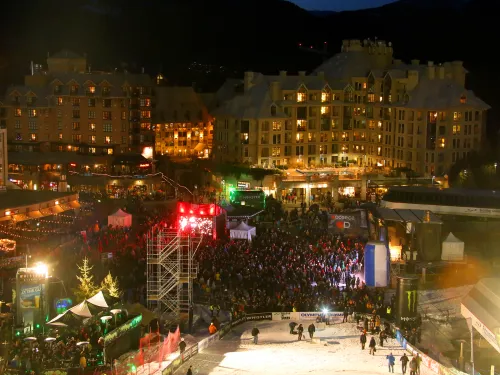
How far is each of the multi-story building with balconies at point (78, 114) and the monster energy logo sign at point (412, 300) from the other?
40.3 metres

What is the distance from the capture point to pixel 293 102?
66312mm

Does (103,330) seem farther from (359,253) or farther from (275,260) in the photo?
(359,253)

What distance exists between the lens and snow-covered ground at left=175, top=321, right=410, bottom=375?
2762 centimetres

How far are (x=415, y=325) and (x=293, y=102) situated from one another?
3641 centimetres

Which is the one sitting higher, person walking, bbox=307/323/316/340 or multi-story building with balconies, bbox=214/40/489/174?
multi-story building with balconies, bbox=214/40/489/174

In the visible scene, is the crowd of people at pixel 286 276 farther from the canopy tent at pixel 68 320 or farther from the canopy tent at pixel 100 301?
the canopy tent at pixel 68 320

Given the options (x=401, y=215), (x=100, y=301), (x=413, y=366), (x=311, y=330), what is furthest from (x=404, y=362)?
(x=401, y=215)

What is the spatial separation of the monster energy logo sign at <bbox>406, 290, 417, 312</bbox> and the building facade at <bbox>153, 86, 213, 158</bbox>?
41055mm

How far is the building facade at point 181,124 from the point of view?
7175 centimetres

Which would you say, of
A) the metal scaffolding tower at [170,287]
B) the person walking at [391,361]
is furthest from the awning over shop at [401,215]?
the person walking at [391,361]

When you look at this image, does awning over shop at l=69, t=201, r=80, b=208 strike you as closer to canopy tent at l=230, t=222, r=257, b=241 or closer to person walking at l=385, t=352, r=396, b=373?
canopy tent at l=230, t=222, r=257, b=241

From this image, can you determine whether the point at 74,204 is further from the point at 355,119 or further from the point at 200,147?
the point at 355,119

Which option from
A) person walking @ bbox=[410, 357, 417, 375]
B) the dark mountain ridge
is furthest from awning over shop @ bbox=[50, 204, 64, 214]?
the dark mountain ridge

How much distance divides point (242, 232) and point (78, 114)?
29.7m
